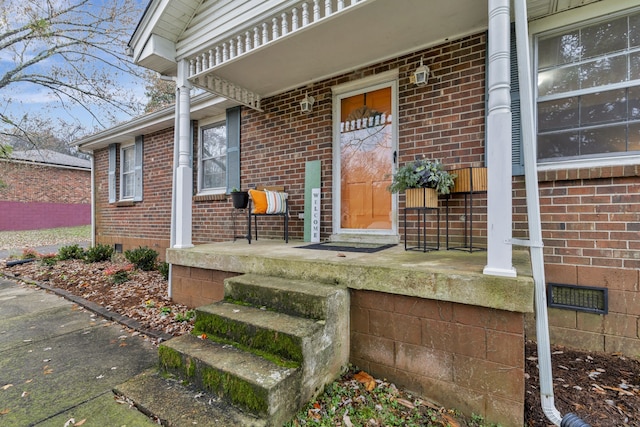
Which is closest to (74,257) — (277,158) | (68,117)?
(68,117)

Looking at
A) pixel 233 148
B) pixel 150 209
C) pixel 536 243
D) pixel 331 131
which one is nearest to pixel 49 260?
pixel 150 209

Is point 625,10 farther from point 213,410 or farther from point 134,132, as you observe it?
point 134,132

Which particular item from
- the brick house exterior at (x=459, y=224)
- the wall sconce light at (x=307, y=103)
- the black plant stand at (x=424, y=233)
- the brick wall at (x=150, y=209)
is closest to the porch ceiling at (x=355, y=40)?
the brick house exterior at (x=459, y=224)

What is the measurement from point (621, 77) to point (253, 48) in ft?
11.1

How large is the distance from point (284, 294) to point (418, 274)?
92 centimetres

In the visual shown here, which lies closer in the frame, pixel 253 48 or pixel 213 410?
pixel 213 410

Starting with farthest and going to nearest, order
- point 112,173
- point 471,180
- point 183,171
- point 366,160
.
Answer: point 112,173, point 366,160, point 183,171, point 471,180

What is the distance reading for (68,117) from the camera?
908cm

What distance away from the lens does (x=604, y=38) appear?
8.63 feet

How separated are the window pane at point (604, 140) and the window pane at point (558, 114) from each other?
155 mm

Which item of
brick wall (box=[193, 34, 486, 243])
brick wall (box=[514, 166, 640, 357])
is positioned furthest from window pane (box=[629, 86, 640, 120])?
brick wall (box=[193, 34, 486, 243])

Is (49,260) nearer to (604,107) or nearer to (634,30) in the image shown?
(604,107)

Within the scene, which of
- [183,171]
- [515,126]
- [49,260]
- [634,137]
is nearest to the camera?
[634,137]

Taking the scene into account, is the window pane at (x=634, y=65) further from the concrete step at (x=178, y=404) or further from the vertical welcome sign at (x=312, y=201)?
the concrete step at (x=178, y=404)
